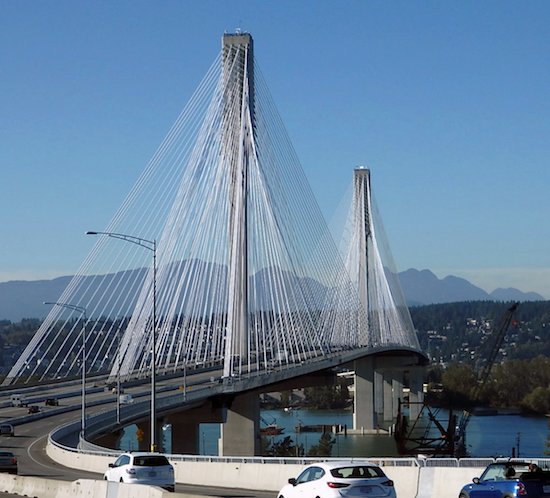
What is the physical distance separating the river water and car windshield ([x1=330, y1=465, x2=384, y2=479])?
6371 centimetres

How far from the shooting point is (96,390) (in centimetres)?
9231

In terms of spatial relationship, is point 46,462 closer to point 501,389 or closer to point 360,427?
point 360,427

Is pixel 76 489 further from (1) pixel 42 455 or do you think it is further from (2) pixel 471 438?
(2) pixel 471 438

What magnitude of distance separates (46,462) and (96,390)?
146ft

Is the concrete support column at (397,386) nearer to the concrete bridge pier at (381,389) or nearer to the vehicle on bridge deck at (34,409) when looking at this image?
the concrete bridge pier at (381,389)

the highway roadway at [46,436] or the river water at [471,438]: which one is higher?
the highway roadway at [46,436]

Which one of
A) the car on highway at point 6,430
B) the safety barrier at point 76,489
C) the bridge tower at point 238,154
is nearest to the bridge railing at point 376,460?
the safety barrier at point 76,489

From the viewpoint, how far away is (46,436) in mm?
60875

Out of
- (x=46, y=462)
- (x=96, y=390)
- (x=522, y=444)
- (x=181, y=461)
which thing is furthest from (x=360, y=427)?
(x=181, y=461)

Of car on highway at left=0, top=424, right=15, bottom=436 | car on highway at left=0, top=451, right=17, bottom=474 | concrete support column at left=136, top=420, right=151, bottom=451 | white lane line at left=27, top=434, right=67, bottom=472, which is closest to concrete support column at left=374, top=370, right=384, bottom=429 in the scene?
concrete support column at left=136, top=420, right=151, bottom=451

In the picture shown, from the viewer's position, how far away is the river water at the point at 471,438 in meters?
108

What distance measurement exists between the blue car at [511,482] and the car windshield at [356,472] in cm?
178

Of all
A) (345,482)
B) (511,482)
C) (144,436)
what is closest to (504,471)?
(511,482)

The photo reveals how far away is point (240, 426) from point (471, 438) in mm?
53468
